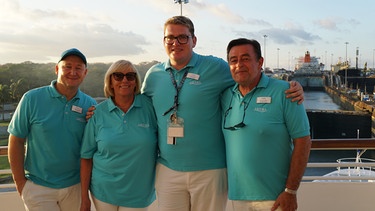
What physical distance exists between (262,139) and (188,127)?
0.53 meters

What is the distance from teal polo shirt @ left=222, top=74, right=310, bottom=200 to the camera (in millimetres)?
2119

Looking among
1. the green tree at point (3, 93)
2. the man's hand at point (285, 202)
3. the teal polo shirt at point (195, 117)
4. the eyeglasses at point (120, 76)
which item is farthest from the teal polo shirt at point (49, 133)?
the green tree at point (3, 93)

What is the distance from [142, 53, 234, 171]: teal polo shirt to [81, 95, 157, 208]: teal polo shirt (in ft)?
0.42

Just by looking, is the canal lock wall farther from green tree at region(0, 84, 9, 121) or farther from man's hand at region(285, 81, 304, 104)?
man's hand at region(285, 81, 304, 104)

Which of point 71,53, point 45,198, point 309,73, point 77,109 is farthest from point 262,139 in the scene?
point 309,73

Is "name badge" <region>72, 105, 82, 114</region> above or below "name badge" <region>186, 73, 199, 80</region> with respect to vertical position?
below

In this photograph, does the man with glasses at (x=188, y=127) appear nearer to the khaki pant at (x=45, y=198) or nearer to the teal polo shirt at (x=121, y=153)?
the teal polo shirt at (x=121, y=153)

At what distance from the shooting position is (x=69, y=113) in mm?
2426

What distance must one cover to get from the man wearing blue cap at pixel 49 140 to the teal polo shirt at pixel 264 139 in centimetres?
108

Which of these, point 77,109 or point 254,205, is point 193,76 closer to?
point 77,109

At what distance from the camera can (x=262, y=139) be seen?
2.13 meters

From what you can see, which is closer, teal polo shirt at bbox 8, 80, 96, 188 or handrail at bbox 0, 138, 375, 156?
teal polo shirt at bbox 8, 80, 96, 188

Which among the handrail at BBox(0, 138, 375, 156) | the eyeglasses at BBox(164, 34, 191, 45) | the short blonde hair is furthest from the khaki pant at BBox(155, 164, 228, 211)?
the handrail at BBox(0, 138, 375, 156)

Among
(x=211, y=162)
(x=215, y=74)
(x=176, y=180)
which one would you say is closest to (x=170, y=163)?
(x=176, y=180)
